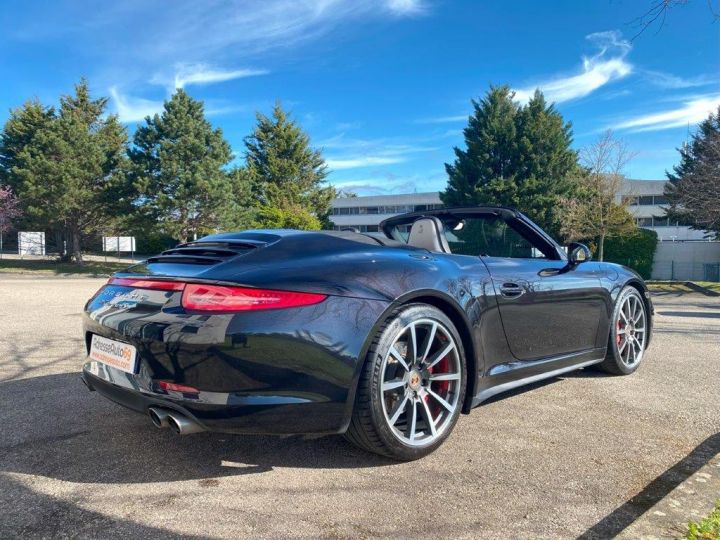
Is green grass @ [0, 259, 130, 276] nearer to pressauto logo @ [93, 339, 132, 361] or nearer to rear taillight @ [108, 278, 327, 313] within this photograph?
pressauto logo @ [93, 339, 132, 361]

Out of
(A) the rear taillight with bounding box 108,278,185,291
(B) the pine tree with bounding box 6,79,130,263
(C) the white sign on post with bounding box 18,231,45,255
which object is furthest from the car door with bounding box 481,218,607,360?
(C) the white sign on post with bounding box 18,231,45,255

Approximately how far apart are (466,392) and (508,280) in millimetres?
746

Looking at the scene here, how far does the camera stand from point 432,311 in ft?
8.84

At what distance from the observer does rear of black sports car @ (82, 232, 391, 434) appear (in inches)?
86.0

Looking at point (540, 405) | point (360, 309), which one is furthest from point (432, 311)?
point (540, 405)

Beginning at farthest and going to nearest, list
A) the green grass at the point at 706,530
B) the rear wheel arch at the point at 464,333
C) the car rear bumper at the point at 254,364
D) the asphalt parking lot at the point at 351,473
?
the rear wheel arch at the point at 464,333
the car rear bumper at the point at 254,364
the asphalt parking lot at the point at 351,473
the green grass at the point at 706,530

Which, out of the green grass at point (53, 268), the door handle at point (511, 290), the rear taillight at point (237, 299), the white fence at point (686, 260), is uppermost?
the rear taillight at point (237, 299)

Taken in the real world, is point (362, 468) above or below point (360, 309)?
below

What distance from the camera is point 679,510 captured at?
6.70 feet

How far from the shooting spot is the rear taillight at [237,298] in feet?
7.29

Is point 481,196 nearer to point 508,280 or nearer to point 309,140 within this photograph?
point 309,140

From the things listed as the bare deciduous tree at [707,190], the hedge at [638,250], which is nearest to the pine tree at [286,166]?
the hedge at [638,250]

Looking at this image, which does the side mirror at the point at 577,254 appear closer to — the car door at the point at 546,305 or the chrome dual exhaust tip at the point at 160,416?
the car door at the point at 546,305

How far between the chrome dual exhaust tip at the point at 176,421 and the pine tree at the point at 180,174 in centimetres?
2626
